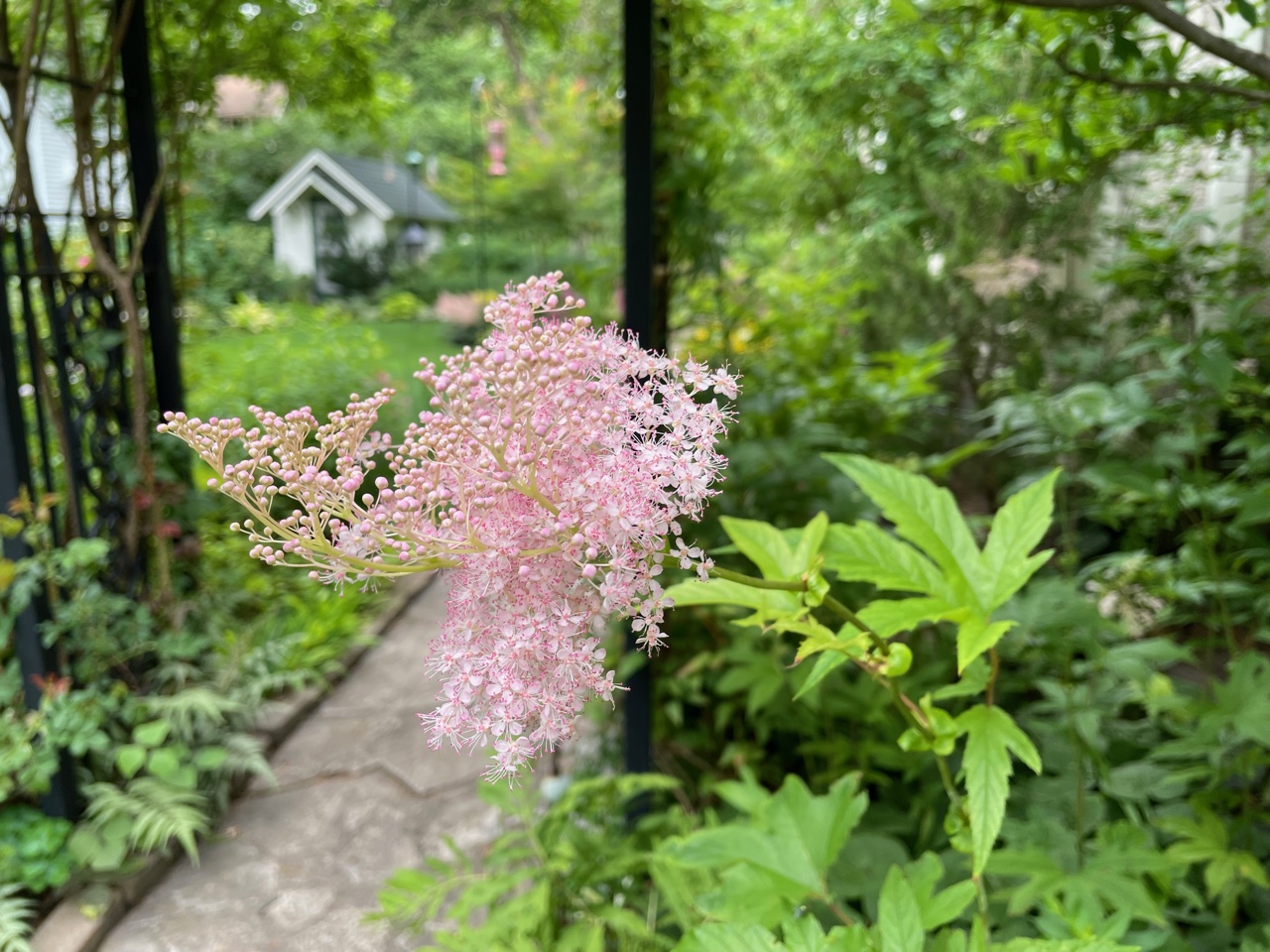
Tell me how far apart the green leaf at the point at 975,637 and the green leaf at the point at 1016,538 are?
5cm

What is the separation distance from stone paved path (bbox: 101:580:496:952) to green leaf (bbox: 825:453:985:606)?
54.6 inches

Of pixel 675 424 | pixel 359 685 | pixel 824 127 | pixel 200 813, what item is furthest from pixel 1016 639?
pixel 824 127

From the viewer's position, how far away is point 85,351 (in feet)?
7.80

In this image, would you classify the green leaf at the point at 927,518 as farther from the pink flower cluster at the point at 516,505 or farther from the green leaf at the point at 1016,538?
the pink flower cluster at the point at 516,505

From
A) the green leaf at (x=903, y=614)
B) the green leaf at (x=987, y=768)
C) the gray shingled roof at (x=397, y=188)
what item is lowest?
the green leaf at (x=987, y=768)

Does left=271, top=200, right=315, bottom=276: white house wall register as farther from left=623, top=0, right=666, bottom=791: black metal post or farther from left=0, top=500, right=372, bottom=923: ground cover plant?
left=623, top=0, right=666, bottom=791: black metal post

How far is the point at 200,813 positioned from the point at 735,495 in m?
1.76

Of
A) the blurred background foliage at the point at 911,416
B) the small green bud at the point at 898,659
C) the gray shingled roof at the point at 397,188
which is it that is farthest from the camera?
the gray shingled roof at the point at 397,188

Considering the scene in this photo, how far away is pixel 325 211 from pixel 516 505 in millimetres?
14709

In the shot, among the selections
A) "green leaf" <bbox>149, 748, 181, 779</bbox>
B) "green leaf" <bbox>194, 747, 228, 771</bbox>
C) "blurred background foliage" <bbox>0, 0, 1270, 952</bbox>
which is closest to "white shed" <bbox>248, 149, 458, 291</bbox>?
"blurred background foliage" <bbox>0, 0, 1270, 952</bbox>

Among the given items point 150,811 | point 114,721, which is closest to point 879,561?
point 150,811

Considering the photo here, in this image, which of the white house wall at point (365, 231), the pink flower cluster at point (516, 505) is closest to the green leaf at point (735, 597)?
the pink flower cluster at point (516, 505)

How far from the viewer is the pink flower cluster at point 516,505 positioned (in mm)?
584

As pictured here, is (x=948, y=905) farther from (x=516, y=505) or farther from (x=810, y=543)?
(x=516, y=505)
